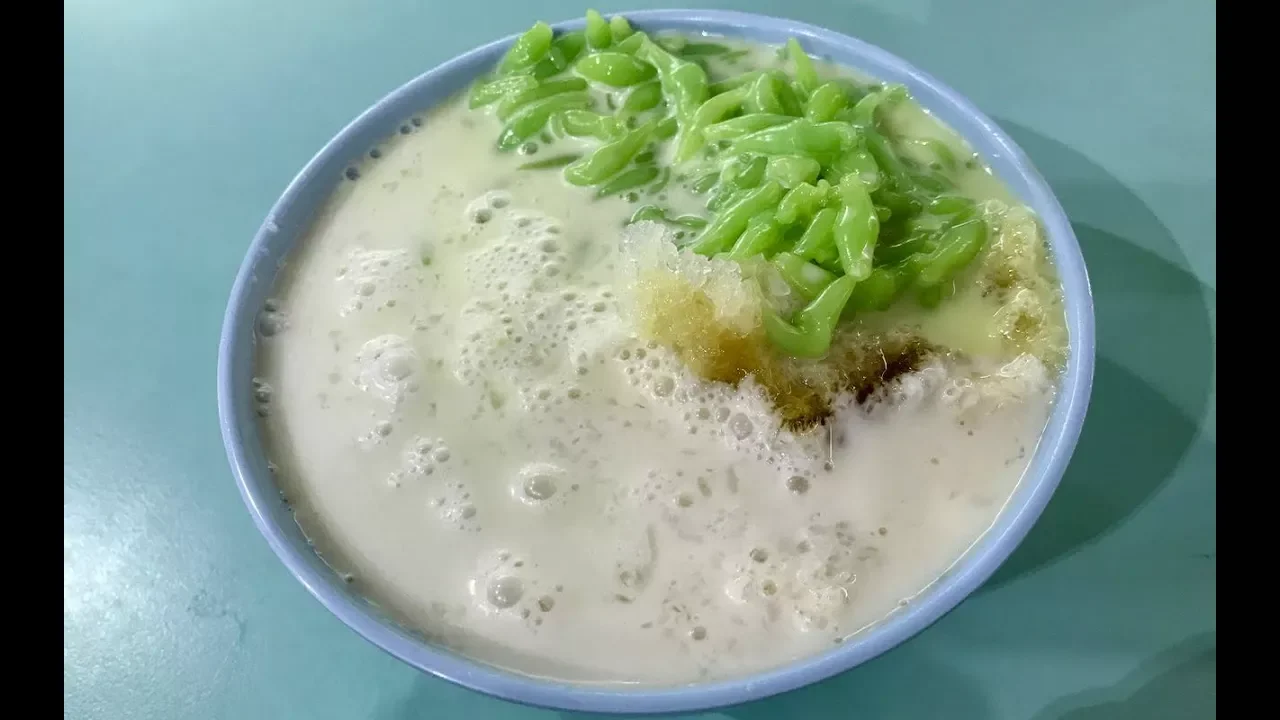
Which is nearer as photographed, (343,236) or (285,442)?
(285,442)

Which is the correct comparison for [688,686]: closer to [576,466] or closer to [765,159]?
[576,466]

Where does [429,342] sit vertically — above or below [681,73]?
below

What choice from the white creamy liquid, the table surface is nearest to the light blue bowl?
the white creamy liquid

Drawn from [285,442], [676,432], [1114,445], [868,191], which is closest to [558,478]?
[676,432]

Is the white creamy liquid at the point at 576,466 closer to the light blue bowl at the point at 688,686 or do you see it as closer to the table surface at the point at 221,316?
the light blue bowl at the point at 688,686

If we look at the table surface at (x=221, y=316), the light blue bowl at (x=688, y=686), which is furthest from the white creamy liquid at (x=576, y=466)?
the table surface at (x=221, y=316)

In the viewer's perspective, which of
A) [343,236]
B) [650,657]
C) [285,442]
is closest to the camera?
[650,657]

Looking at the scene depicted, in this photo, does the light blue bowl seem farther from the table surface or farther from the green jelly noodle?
the table surface

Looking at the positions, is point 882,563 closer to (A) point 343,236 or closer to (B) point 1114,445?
(B) point 1114,445
